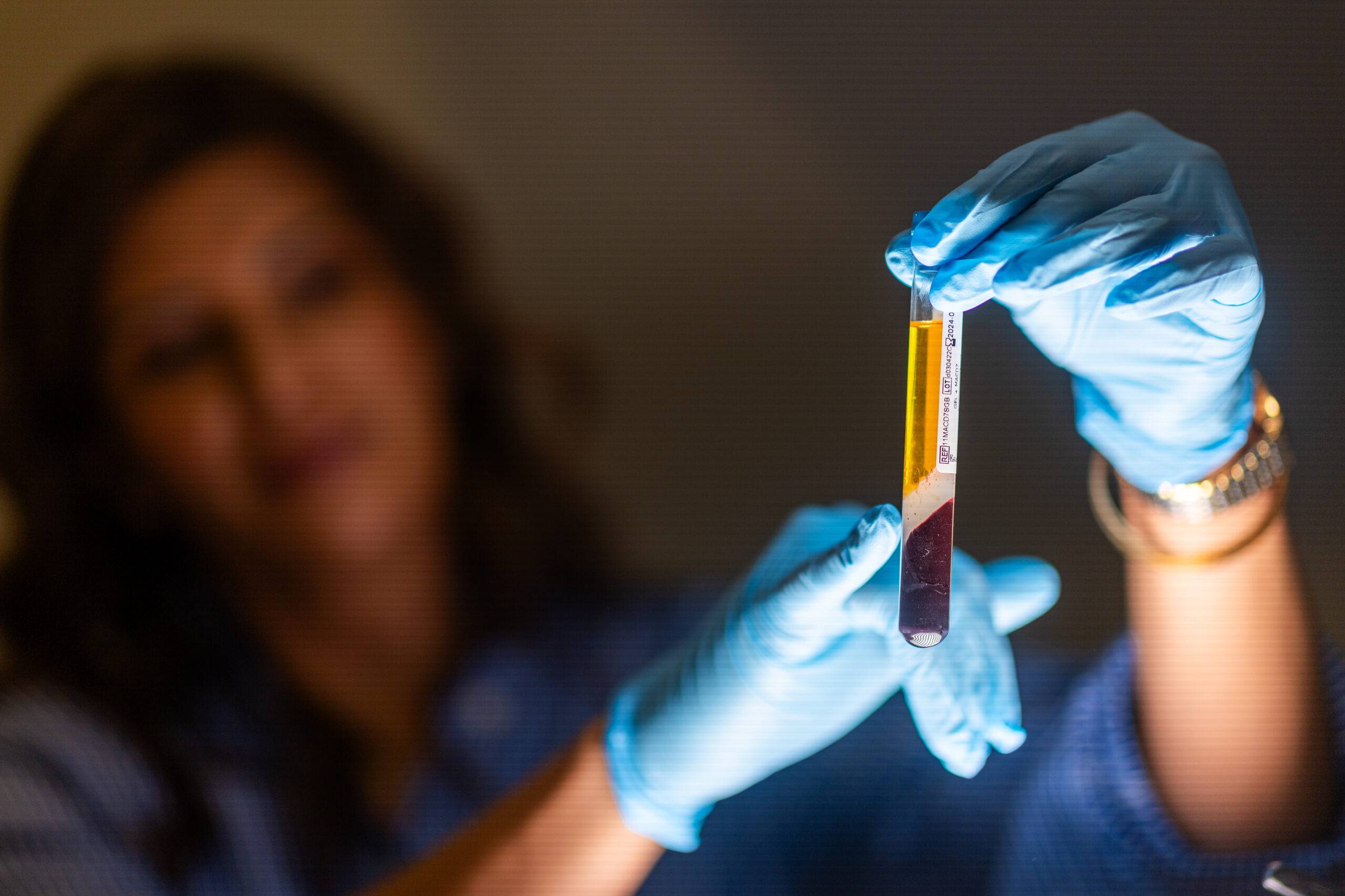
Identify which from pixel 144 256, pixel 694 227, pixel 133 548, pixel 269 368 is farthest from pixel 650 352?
pixel 133 548

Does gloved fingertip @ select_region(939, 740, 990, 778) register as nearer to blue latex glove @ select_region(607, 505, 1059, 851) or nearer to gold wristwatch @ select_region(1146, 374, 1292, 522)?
blue latex glove @ select_region(607, 505, 1059, 851)

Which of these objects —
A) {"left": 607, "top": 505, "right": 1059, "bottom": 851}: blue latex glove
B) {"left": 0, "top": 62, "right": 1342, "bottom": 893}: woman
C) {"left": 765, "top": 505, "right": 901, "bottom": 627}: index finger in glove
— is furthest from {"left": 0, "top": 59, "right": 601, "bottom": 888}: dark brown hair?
{"left": 765, "top": 505, "right": 901, "bottom": 627}: index finger in glove

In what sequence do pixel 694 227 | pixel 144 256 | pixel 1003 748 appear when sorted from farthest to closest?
pixel 694 227 < pixel 144 256 < pixel 1003 748

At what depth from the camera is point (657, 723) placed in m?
0.64

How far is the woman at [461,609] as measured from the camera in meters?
0.56

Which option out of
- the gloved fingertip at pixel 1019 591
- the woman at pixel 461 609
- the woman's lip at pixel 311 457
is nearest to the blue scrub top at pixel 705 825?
the woman at pixel 461 609

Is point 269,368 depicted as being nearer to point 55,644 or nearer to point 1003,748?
point 55,644

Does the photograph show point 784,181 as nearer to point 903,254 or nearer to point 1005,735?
point 903,254

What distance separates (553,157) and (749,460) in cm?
48

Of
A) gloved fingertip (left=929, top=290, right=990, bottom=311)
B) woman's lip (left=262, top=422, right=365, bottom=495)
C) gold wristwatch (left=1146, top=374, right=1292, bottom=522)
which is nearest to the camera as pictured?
gloved fingertip (left=929, top=290, right=990, bottom=311)

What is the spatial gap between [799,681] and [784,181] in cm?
64

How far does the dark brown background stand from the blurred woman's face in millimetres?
187

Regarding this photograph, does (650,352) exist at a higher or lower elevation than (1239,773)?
higher

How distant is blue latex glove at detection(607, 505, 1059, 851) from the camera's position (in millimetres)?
549
